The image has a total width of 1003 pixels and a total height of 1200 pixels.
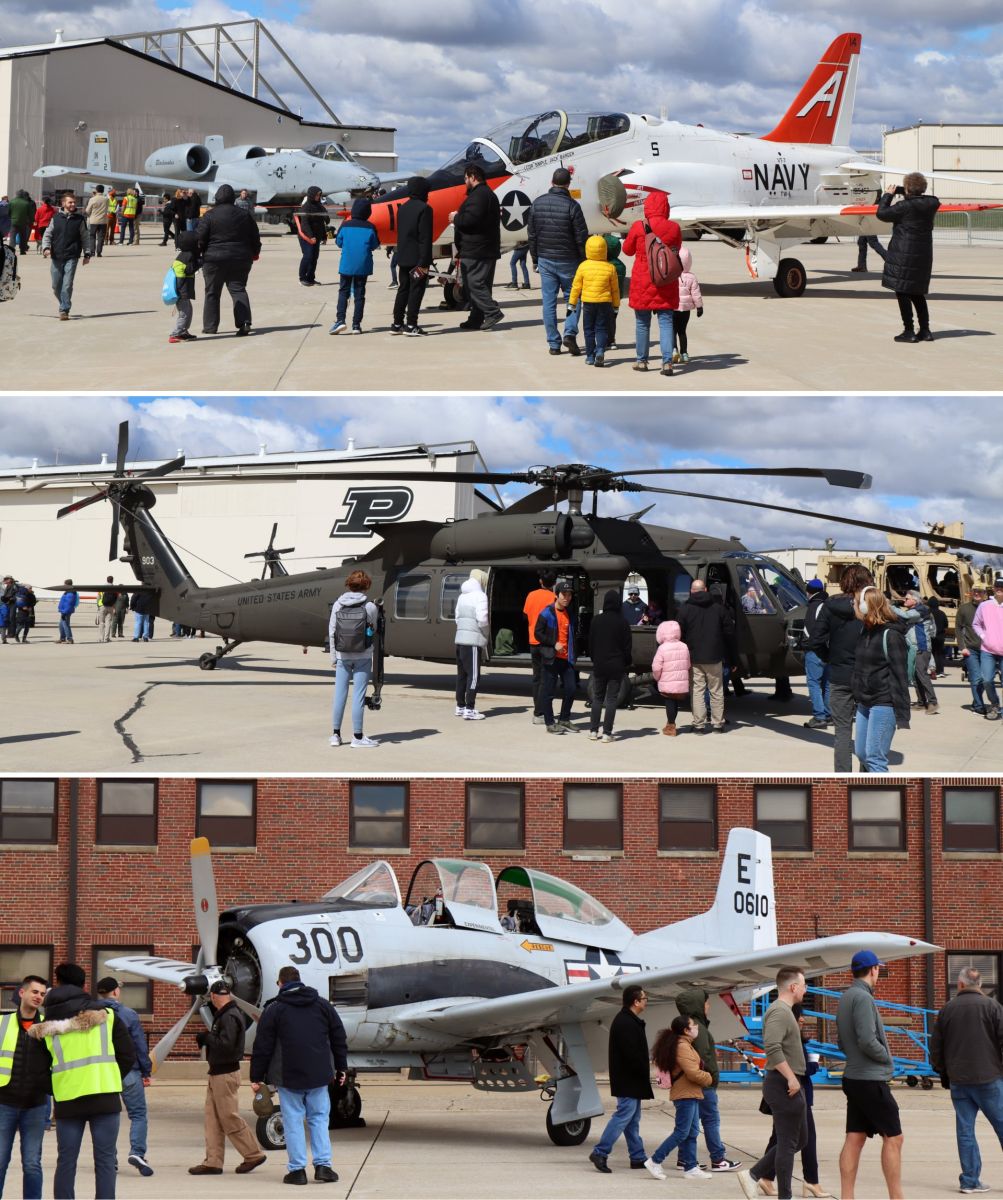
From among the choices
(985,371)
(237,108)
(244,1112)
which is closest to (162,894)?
(244,1112)

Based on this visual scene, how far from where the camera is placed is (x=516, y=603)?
49.5 feet

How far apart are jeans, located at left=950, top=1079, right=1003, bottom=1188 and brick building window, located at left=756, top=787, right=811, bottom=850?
14.2 m

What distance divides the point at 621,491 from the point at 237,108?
51.2 metres

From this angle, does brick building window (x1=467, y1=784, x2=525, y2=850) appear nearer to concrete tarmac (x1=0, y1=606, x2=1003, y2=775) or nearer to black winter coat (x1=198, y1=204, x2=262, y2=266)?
concrete tarmac (x1=0, y1=606, x2=1003, y2=775)

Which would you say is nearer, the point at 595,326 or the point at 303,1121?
the point at 303,1121

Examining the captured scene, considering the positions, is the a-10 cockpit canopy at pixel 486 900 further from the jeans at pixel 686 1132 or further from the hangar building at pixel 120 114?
the hangar building at pixel 120 114

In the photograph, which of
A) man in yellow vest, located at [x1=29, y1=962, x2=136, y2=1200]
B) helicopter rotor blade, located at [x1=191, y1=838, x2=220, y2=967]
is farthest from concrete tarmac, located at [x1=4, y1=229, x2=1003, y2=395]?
man in yellow vest, located at [x1=29, y1=962, x2=136, y2=1200]

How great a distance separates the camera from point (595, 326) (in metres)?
14.0

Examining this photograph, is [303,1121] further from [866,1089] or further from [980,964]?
[980,964]

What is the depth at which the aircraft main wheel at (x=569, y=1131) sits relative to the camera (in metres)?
10.6

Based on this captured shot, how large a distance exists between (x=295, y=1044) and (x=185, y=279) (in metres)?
10.3

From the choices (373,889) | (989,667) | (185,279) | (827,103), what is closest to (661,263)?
(989,667)

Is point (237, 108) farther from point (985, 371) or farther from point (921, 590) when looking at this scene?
point (985, 371)

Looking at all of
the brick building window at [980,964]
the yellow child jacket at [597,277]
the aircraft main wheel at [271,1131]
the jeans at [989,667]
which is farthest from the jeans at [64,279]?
the brick building window at [980,964]
